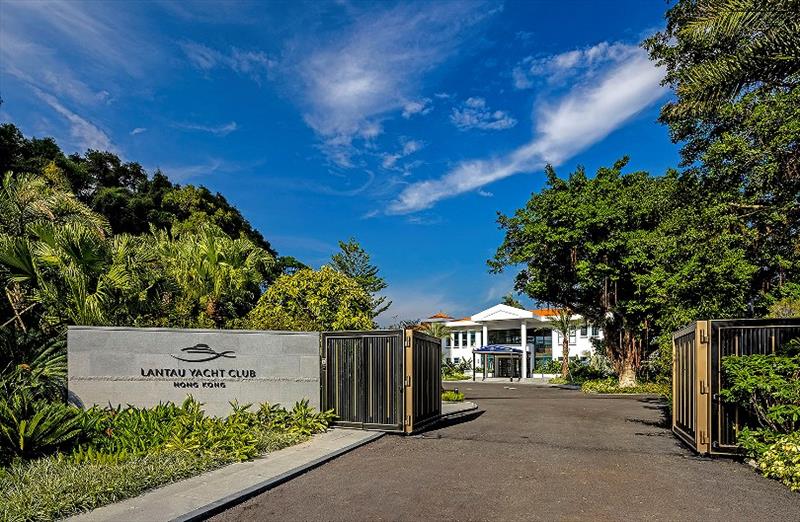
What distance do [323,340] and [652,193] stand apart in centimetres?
1897

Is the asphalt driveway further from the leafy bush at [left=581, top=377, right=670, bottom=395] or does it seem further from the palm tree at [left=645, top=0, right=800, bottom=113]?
the leafy bush at [left=581, top=377, right=670, bottom=395]

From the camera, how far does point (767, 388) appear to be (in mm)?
7508

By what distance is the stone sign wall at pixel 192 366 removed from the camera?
30.0 feet

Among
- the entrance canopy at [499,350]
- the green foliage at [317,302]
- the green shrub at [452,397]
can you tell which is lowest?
the entrance canopy at [499,350]

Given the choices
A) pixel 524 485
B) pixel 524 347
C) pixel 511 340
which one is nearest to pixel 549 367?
pixel 524 347

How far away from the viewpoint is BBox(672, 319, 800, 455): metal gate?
8172 millimetres

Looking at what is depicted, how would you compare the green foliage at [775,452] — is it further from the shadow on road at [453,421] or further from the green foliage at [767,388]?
the shadow on road at [453,421]

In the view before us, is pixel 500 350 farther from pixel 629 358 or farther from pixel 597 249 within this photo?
pixel 597 249

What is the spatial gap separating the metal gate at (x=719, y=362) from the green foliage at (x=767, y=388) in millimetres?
178

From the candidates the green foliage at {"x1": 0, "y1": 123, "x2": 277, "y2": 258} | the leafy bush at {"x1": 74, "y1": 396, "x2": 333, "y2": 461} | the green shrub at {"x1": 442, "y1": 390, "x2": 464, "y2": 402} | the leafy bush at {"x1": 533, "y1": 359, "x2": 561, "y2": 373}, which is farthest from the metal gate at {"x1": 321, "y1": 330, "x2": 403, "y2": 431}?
the leafy bush at {"x1": 533, "y1": 359, "x2": 561, "y2": 373}

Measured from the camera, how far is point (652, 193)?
23906mm

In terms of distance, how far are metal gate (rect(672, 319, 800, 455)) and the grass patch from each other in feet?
24.1

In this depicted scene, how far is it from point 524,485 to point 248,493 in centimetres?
341

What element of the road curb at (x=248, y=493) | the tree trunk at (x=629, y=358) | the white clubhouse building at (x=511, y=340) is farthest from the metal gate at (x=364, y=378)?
the white clubhouse building at (x=511, y=340)
